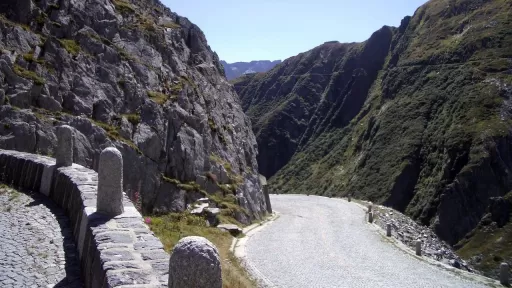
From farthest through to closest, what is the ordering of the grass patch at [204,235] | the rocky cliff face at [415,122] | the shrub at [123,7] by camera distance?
1. the rocky cliff face at [415,122]
2. the shrub at [123,7]
3. the grass patch at [204,235]

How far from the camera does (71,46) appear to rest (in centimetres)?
2350

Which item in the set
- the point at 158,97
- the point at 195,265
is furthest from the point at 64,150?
the point at 158,97

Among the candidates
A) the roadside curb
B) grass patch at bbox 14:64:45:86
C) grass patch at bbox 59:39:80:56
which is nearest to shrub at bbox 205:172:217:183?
the roadside curb

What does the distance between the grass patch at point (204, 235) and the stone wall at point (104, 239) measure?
2.98 metres

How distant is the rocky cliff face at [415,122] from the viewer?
7469cm

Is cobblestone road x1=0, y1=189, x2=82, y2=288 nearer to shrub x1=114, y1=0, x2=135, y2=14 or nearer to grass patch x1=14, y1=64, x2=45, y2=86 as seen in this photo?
grass patch x1=14, y1=64, x2=45, y2=86

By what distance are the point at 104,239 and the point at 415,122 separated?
325 ft

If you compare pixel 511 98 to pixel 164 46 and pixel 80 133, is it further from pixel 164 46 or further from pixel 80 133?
pixel 80 133

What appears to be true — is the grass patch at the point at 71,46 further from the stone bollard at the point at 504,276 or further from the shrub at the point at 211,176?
the stone bollard at the point at 504,276

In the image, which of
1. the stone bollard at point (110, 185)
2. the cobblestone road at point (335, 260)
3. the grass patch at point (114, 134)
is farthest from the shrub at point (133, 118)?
the stone bollard at point (110, 185)

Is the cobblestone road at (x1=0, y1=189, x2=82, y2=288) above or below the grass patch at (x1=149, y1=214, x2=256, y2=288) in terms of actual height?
above

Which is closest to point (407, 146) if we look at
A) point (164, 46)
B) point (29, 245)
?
point (164, 46)

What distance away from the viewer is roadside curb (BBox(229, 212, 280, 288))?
606 inches

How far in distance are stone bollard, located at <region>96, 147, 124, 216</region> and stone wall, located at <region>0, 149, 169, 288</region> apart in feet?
0.56
